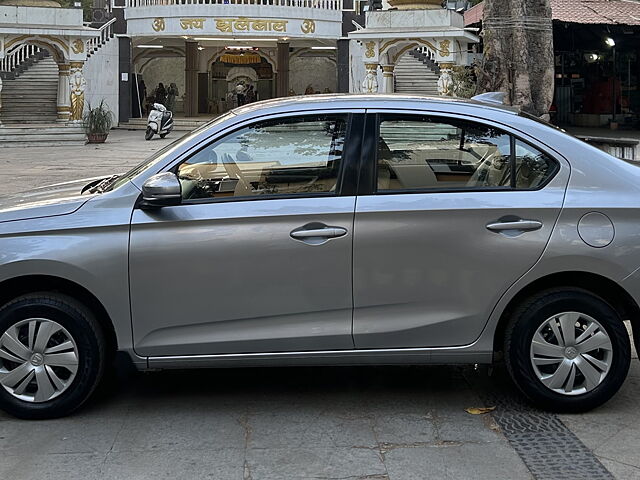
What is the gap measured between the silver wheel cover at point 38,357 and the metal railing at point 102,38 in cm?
3108

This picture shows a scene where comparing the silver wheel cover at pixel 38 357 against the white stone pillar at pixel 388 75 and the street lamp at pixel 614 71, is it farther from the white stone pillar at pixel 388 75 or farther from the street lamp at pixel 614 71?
the street lamp at pixel 614 71

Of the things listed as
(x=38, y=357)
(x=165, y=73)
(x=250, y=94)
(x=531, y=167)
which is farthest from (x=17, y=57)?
(x=531, y=167)

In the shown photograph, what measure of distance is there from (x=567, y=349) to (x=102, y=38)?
32392 millimetres

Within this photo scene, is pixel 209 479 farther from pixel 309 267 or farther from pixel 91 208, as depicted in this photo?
pixel 91 208

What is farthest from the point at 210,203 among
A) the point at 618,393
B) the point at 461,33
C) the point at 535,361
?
the point at 461,33

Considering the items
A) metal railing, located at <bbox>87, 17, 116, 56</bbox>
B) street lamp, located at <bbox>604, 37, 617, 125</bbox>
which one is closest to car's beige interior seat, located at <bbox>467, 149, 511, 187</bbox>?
street lamp, located at <bbox>604, 37, 617, 125</bbox>

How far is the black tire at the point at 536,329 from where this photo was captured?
461cm

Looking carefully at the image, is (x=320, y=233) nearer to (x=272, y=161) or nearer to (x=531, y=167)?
(x=272, y=161)

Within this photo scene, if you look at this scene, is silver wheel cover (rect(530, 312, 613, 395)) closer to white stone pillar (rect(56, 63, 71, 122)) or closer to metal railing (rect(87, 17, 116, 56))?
white stone pillar (rect(56, 63, 71, 122))

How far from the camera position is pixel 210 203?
461cm

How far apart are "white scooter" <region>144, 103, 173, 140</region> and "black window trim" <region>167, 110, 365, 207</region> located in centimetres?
2454

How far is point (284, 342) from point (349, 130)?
3.66 ft

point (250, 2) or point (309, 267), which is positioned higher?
point (250, 2)

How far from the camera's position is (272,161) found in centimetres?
473
